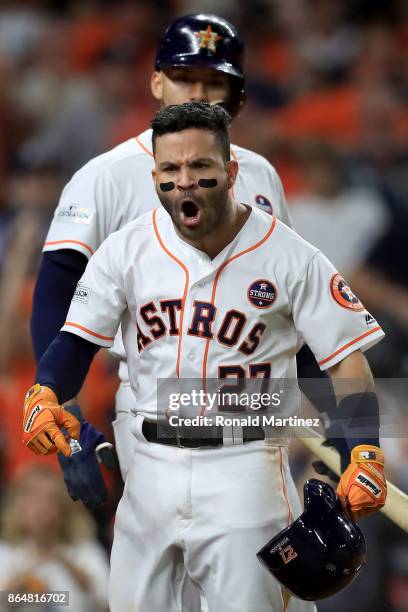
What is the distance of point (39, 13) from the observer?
20.0 feet

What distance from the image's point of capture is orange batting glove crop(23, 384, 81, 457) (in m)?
2.18

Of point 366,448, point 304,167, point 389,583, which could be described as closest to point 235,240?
point 366,448

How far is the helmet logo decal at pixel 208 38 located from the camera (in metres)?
2.82

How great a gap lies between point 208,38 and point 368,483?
1.30 metres

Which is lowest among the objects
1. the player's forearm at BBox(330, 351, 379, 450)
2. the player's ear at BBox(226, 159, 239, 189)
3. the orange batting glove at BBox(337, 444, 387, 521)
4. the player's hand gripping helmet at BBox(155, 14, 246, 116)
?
the orange batting glove at BBox(337, 444, 387, 521)

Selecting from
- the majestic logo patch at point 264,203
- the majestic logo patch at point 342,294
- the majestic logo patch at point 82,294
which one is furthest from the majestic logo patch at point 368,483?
the majestic logo patch at point 264,203

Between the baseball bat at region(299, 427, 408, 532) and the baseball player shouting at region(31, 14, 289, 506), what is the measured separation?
0.48 meters

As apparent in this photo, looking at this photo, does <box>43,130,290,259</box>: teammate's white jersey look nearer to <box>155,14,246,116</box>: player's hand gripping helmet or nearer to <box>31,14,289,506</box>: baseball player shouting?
<box>31,14,289,506</box>: baseball player shouting

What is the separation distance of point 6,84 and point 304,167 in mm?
1693

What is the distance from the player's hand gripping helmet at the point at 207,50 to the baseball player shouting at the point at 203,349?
1.86 ft

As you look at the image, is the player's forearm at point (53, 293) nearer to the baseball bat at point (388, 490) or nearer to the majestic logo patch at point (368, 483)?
the baseball bat at point (388, 490)

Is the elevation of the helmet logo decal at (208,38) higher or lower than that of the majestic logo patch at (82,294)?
higher

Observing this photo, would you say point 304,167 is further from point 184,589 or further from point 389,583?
point 184,589

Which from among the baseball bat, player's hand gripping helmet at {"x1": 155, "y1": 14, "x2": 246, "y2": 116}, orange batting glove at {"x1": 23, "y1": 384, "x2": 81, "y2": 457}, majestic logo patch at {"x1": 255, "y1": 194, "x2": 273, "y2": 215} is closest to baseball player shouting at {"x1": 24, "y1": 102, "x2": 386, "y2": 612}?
orange batting glove at {"x1": 23, "y1": 384, "x2": 81, "y2": 457}
